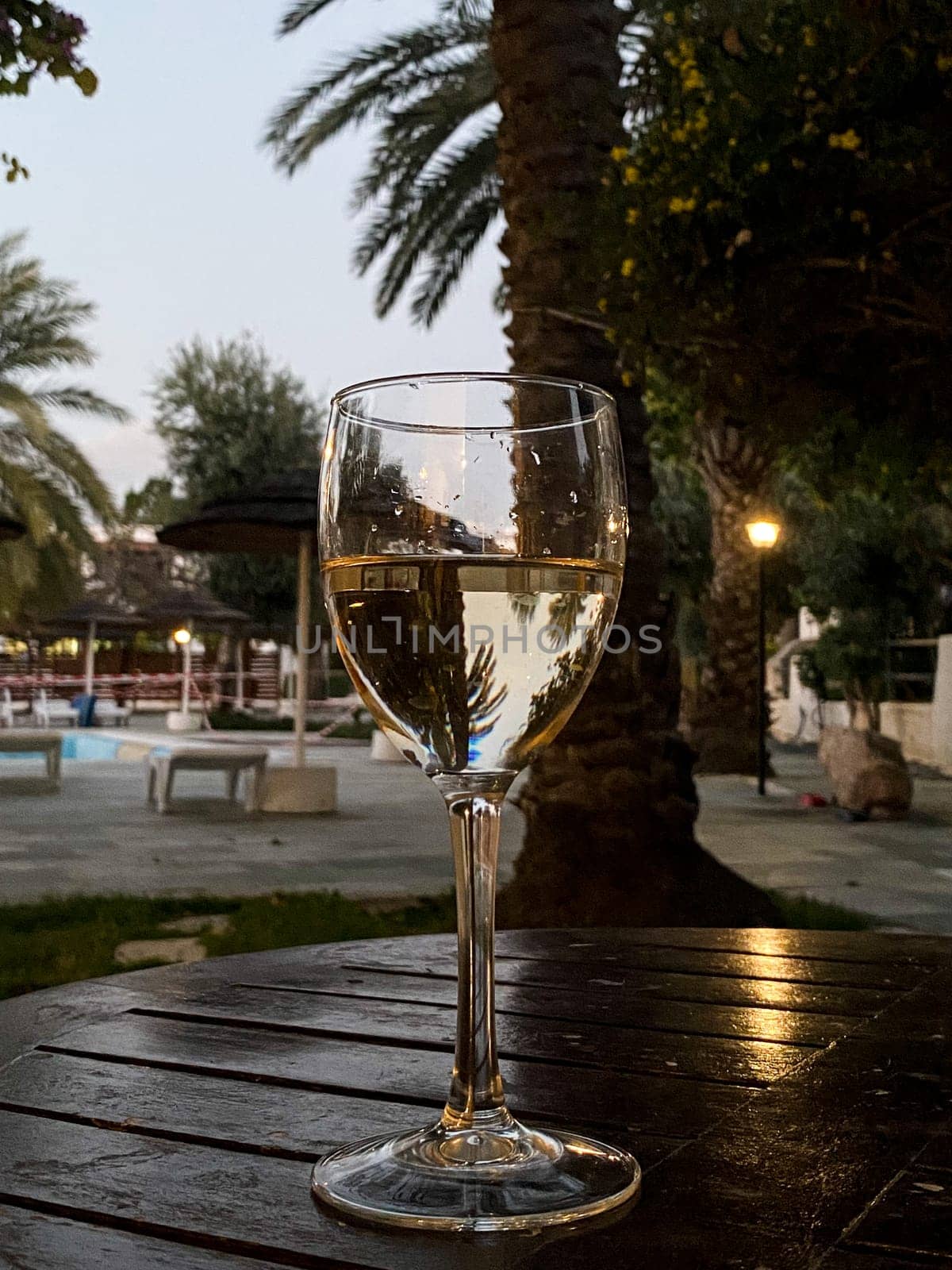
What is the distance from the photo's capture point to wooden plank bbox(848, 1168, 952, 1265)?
68 centimetres

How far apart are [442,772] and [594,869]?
529 centimetres

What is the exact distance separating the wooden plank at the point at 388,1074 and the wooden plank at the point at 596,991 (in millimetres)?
187

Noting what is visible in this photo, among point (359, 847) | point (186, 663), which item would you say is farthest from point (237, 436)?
point (359, 847)

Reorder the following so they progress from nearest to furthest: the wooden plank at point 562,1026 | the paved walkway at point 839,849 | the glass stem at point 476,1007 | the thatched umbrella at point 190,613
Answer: the glass stem at point 476,1007
the wooden plank at point 562,1026
the paved walkway at point 839,849
the thatched umbrella at point 190,613

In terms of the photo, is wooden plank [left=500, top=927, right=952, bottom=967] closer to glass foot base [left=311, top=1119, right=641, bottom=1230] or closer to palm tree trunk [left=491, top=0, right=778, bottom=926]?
glass foot base [left=311, top=1119, right=641, bottom=1230]

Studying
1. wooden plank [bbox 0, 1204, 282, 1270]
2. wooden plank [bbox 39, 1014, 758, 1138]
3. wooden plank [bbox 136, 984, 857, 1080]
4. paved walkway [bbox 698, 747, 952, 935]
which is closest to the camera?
wooden plank [bbox 0, 1204, 282, 1270]

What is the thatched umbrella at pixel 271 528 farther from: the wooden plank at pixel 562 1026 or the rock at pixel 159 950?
the wooden plank at pixel 562 1026

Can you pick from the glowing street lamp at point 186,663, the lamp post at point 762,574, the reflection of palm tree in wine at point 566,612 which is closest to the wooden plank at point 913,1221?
the reflection of palm tree in wine at point 566,612

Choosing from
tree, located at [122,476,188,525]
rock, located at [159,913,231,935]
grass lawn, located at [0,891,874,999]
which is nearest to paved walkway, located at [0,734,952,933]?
grass lawn, located at [0,891,874,999]

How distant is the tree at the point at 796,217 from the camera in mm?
4738

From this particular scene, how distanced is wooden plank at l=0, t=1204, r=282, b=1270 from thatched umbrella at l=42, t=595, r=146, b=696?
2985 centimetres

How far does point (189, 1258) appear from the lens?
65 cm

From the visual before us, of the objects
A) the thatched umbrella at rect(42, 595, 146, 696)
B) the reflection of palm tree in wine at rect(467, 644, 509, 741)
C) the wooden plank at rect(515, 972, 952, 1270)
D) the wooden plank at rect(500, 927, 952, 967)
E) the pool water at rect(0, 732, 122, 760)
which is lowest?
the pool water at rect(0, 732, 122, 760)

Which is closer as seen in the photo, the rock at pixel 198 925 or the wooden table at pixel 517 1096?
the wooden table at pixel 517 1096
